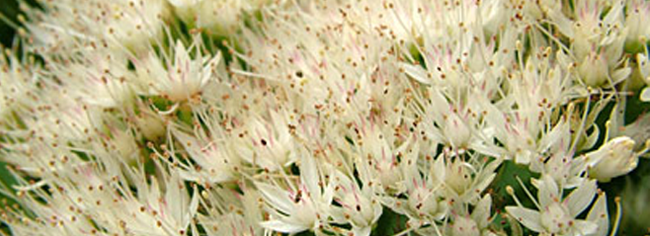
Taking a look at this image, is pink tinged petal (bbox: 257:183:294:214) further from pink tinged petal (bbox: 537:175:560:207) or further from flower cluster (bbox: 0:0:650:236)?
pink tinged petal (bbox: 537:175:560:207)

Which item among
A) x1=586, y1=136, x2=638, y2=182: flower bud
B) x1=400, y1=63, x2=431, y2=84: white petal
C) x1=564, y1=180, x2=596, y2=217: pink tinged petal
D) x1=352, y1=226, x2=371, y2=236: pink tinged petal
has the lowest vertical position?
x1=352, y1=226, x2=371, y2=236: pink tinged petal

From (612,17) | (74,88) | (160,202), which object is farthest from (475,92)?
(74,88)

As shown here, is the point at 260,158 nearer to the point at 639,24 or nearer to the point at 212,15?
the point at 212,15

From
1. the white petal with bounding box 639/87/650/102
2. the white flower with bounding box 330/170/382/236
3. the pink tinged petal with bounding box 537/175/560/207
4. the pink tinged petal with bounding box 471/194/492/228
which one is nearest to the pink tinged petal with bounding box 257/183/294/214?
the white flower with bounding box 330/170/382/236

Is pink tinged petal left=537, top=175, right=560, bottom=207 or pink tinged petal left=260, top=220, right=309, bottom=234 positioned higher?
pink tinged petal left=537, top=175, right=560, bottom=207

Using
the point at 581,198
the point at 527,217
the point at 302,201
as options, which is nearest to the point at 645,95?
the point at 581,198

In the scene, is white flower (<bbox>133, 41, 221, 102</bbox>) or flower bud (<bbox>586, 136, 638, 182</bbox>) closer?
flower bud (<bbox>586, 136, 638, 182</bbox>)

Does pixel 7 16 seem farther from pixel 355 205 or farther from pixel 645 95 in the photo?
pixel 645 95
